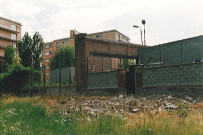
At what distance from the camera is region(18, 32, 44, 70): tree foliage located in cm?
3575

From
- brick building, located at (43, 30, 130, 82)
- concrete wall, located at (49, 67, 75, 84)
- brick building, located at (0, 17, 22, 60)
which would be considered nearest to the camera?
concrete wall, located at (49, 67, 75, 84)

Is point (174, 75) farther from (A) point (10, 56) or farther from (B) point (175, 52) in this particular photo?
(A) point (10, 56)

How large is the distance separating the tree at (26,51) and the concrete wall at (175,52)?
1978 centimetres

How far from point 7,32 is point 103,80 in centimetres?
4211

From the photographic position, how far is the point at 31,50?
121ft

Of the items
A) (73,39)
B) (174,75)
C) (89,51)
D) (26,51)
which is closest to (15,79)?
(89,51)

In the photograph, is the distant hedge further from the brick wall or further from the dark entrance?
the dark entrance

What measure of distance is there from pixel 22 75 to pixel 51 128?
19.7 metres

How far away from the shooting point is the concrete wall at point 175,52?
1873cm

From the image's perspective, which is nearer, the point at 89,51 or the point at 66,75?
the point at 89,51

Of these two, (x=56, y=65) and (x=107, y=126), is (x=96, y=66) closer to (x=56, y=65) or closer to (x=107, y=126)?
(x=107, y=126)

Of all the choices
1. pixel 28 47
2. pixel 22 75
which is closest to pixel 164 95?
pixel 22 75

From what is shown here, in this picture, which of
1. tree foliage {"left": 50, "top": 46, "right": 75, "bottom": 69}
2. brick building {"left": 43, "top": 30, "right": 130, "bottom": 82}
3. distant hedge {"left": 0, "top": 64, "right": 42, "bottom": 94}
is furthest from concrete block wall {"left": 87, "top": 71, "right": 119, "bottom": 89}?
brick building {"left": 43, "top": 30, "right": 130, "bottom": 82}

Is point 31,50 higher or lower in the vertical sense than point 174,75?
higher
